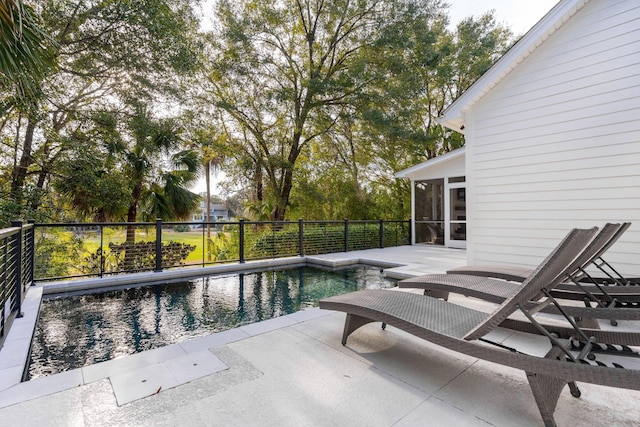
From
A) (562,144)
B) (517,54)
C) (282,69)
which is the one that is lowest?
(562,144)

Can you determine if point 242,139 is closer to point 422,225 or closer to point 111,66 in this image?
point 111,66

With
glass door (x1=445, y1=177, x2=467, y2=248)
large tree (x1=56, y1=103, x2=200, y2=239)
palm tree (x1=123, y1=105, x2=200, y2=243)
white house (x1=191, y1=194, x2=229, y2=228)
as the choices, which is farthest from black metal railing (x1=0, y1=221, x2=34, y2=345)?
glass door (x1=445, y1=177, x2=467, y2=248)

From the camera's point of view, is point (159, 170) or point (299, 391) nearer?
point (299, 391)

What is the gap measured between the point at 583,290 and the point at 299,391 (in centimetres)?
244

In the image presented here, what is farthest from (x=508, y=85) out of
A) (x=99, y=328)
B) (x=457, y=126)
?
(x=99, y=328)

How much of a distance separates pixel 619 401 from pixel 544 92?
4423mm

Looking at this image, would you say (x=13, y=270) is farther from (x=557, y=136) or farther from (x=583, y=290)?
(x=557, y=136)

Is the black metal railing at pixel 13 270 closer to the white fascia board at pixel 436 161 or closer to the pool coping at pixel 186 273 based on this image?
the pool coping at pixel 186 273

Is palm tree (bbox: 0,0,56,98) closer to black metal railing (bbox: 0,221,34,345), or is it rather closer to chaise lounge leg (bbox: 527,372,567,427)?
black metal railing (bbox: 0,221,34,345)

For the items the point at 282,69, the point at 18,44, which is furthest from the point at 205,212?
the point at 18,44

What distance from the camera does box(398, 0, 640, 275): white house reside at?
4.04m

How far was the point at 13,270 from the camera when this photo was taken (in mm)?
3527

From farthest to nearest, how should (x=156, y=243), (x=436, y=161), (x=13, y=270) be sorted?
(x=436, y=161) < (x=156, y=243) < (x=13, y=270)

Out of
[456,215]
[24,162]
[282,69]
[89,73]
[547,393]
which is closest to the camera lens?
[547,393]
